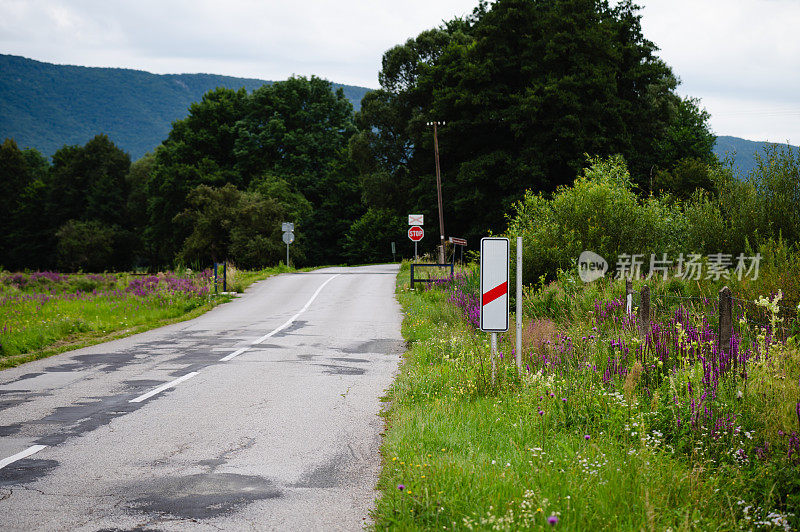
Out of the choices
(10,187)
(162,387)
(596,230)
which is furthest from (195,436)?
(10,187)

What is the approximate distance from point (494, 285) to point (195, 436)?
156 inches

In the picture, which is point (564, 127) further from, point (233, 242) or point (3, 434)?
point (3, 434)

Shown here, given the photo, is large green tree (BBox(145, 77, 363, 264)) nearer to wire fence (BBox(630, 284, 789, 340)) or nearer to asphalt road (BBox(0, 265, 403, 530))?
asphalt road (BBox(0, 265, 403, 530))

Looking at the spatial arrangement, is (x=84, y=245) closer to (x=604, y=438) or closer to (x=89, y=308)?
(x=89, y=308)

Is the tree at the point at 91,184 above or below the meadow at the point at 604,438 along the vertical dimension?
above

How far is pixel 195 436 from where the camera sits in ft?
22.0

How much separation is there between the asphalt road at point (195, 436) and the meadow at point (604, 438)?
23.9 inches

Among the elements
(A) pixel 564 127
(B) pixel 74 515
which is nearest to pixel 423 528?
(B) pixel 74 515

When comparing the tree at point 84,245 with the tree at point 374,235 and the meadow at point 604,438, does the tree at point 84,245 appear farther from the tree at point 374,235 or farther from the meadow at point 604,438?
the meadow at point 604,438

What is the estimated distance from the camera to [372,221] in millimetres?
68125

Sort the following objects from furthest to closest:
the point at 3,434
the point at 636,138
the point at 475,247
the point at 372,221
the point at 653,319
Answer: the point at 372,221 < the point at 475,247 < the point at 636,138 < the point at 653,319 < the point at 3,434

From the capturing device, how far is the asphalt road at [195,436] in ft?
15.3

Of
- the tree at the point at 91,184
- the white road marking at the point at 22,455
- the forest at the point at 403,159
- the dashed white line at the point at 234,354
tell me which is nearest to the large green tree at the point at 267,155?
the forest at the point at 403,159

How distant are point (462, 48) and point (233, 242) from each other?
25482mm
